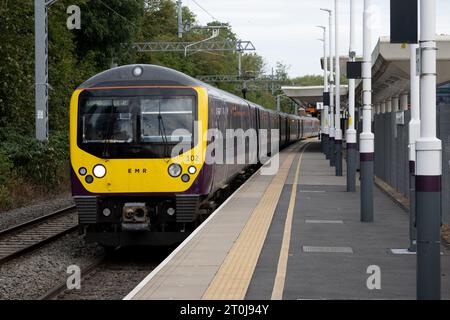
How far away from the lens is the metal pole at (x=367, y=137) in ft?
50.5

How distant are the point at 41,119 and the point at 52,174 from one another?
162 cm

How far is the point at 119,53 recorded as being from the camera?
42531 millimetres

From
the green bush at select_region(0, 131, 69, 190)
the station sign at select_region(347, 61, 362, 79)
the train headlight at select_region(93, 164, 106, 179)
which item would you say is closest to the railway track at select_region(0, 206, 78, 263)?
the train headlight at select_region(93, 164, 106, 179)

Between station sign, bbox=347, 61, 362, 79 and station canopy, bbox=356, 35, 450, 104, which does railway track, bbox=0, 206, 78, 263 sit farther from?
station canopy, bbox=356, 35, 450, 104

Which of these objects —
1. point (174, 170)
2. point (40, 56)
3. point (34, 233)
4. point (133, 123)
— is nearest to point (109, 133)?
point (133, 123)

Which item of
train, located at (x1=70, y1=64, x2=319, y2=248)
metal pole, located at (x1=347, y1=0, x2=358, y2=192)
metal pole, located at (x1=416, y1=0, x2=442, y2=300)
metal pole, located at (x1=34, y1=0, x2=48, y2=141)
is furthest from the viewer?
metal pole, located at (x1=34, y1=0, x2=48, y2=141)

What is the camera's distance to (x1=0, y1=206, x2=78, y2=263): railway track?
1389cm

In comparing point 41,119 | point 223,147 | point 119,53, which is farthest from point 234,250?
point 119,53

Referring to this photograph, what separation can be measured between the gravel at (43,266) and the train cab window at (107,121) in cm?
187

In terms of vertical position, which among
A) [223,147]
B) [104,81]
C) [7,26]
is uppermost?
[7,26]

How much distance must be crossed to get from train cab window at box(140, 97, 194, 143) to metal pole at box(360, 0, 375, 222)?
3.71 m

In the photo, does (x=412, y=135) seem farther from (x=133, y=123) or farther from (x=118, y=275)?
(x=118, y=275)

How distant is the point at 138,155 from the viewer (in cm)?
1319

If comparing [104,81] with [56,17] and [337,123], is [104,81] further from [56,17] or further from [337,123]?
[56,17]
